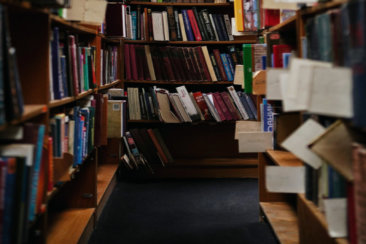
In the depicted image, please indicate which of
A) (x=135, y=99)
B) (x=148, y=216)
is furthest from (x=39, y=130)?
(x=135, y=99)

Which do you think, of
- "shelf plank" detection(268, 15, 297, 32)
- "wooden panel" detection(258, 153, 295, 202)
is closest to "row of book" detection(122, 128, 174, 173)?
"wooden panel" detection(258, 153, 295, 202)

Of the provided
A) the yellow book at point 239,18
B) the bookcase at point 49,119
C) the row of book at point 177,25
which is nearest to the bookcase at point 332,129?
the yellow book at point 239,18

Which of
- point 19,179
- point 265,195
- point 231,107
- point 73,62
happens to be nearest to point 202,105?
point 231,107

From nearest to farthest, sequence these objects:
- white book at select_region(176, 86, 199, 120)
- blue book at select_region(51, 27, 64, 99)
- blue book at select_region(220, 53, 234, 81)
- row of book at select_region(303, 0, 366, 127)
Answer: row of book at select_region(303, 0, 366, 127)
blue book at select_region(51, 27, 64, 99)
white book at select_region(176, 86, 199, 120)
blue book at select_region(220, 53, 234, 81)

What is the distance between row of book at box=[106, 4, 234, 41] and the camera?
3.62 m

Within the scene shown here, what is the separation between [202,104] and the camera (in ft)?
11.8

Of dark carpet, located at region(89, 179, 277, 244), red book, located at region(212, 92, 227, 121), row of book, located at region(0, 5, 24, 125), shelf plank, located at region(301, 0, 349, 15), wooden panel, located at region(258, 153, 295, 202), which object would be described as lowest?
dark carpet, located at region(89, 179, 277, 244)

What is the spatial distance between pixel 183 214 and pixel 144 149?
99 centimetres

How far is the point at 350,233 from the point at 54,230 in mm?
1498

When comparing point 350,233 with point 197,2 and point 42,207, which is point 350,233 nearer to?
point 42,207

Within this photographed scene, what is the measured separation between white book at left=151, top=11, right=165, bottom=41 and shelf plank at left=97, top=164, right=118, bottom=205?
1160mm

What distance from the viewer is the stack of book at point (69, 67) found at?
1.77m

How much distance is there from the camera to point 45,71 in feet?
5.27

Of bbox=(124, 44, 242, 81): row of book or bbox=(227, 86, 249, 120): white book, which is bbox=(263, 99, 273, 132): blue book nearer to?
bbox=(227, 86, 249, 120): white book
